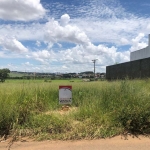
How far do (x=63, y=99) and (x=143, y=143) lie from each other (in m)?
3.00

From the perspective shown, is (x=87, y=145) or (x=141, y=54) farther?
(x=141, y=54)

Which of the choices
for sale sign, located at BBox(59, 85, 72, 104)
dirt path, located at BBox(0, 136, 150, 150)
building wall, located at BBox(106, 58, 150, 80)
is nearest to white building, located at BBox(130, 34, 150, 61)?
building wall, located at BBox(106, 58, 150, 80)

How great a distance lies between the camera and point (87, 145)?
462cm

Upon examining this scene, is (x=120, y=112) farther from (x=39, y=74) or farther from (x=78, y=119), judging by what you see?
(x=39, y=74)

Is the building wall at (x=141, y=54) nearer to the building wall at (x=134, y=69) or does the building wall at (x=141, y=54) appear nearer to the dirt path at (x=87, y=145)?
the building wall at (x=134, y=69)

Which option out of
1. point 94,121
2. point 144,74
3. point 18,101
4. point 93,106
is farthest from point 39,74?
point 144,74

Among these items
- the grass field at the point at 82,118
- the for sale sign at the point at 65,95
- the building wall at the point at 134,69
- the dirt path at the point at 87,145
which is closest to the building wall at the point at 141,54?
the building wall at the point at 134,69

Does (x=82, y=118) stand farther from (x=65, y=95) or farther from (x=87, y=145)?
(x=65, y=95)

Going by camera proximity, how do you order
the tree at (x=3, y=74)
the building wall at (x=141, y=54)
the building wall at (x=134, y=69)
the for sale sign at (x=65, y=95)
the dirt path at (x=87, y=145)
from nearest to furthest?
the dirt path at (x=87, y=145) < the for sale sign at (x=65, y=95) < the tree at (x=3, y=74) < the building wall at (x=134, y=69) < the building wall at (x=141, y=54)

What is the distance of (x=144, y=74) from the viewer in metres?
13.3

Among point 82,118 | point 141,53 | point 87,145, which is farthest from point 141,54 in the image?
point 87,145

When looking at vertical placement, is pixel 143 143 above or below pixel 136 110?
below

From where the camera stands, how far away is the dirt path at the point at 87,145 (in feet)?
14.8

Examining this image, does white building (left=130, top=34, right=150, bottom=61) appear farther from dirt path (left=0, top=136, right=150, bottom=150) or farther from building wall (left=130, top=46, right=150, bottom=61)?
dirt path (left=0, top=136, right=150, bottom=150)
